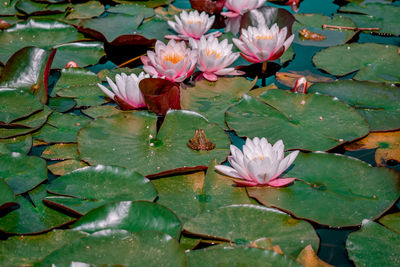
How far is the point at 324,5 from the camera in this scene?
5012 millimetres

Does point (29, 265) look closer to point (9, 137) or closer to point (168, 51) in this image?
point (9, 137)

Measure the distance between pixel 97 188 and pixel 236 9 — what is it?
2845 millimetres

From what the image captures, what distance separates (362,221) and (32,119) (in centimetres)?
222

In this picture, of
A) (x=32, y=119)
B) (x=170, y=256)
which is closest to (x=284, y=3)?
(x=32, y=119)

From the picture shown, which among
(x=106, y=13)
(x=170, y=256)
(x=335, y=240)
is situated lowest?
(x=335, y=240)

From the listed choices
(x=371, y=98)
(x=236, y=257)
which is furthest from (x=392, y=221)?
(x=371, y=98)

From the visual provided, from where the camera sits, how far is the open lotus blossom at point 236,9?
4.40 metres

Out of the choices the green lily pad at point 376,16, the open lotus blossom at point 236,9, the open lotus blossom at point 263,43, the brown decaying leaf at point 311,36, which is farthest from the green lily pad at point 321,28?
the open lotus blossom at point 263,43

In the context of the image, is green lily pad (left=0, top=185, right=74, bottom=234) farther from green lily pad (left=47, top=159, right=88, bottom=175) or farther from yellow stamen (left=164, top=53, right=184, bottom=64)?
yellow stamen (left=164, top=53, right=184, bottom=64)

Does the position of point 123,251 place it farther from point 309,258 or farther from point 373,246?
point 373,246

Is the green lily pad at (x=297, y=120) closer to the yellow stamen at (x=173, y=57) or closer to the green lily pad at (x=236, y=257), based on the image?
the yellow stamen at (x=173, y=57)

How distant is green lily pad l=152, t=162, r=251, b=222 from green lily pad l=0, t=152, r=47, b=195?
2.15 ft

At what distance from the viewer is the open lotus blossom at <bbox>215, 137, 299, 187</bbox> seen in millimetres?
2248

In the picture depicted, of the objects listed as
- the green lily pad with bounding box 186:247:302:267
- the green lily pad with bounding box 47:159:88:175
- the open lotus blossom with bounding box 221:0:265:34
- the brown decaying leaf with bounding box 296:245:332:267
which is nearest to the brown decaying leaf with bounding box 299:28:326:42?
the open lotus blossom with bounding box 221:0:265:34
